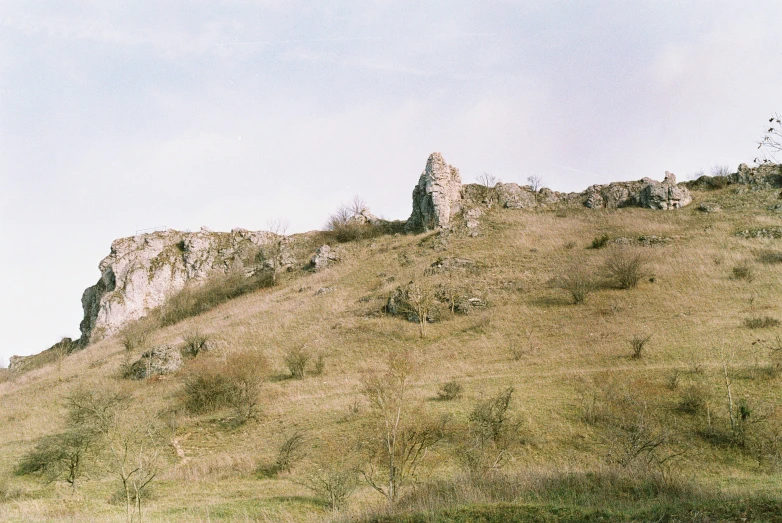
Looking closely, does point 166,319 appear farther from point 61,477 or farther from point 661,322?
point 661,322

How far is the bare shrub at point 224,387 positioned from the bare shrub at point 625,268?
31.9 metres

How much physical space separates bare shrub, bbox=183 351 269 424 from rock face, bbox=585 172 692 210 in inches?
2216

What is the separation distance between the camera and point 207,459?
20.6m

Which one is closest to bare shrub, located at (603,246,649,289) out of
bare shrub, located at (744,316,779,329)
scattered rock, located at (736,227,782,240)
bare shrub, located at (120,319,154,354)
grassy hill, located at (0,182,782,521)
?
grassy hill, located at (0,182,782,521)

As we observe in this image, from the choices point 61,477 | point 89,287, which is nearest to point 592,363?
point 61,477

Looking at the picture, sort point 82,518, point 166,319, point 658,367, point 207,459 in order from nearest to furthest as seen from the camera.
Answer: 1. point 82,518
2. point 207,459
3. point 658,367
4. point 166,319

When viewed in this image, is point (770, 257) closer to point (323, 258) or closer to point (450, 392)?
point (450, 392)

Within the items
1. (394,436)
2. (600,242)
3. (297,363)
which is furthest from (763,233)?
(394,436)

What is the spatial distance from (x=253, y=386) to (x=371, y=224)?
5211 cm

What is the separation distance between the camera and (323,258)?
210 ft

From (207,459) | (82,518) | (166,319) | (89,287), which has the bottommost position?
(207,459)

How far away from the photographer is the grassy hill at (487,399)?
38.8 feet

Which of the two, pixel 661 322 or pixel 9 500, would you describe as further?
pixel 661 322

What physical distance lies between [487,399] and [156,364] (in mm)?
26198
